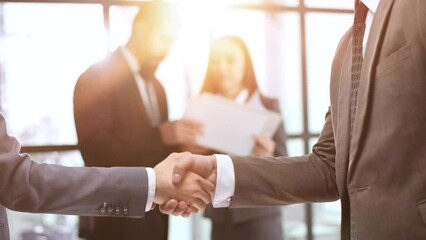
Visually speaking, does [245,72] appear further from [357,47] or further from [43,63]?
[357,47]

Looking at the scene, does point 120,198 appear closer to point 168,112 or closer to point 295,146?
point 168,112

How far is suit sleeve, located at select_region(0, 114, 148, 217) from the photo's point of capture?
4.96 ft

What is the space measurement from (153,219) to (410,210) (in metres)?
2.02

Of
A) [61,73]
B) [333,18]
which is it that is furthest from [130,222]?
[333,18]

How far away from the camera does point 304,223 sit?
11.5 ft

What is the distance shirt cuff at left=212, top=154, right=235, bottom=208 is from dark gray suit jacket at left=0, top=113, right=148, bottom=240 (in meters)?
0.24

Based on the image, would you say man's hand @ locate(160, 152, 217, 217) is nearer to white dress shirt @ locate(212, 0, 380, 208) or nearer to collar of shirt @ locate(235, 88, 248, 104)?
white dress shirt @ locate(212, 0, 380, 208)

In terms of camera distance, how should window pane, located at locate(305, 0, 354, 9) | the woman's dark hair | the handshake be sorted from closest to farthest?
1. the handshake
2. the woman's dark hair
3. window pane, located at locate(305, 0, 354, 9)

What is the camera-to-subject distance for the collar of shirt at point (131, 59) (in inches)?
115

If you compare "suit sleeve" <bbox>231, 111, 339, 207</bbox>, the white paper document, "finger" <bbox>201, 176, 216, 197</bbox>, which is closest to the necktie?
"suit sleeve" <bbox>231, 111, 339, 207</bbox>

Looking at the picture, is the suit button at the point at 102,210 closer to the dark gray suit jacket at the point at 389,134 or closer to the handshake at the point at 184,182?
the handshake at the point at 184,182

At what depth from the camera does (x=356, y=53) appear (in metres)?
1.33

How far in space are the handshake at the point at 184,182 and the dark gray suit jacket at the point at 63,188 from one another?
4.7 inches

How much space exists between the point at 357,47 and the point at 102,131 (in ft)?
5.93
